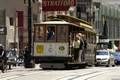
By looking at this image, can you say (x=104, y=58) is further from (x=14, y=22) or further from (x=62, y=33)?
(x=14, y=22)

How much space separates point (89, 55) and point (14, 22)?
22.1m

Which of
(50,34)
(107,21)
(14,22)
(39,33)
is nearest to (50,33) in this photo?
(50,34)

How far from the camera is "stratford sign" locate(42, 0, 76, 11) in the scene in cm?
4094

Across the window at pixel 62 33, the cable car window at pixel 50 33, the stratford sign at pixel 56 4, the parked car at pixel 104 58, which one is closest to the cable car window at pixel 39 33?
the cable car window at pixel 50 33

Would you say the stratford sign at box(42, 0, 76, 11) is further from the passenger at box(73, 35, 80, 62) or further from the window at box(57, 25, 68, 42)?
the window at box(57, 25, 68, 42)

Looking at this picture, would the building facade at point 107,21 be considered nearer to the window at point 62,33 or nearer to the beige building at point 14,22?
the beige building at point 14,22

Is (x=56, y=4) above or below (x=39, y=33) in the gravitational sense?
above

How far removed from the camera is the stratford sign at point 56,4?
4094 centimetres

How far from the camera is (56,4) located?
1630 inches

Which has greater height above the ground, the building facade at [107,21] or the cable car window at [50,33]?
the building facade at [107,21]

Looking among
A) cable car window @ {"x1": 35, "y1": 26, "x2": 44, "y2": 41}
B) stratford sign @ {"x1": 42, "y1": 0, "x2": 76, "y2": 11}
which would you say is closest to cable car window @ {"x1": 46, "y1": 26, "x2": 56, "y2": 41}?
cable car window @ {"x1": 35, "y1": 26, "x2": 44, "y2": 41}

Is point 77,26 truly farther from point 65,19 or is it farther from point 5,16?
point 5,16

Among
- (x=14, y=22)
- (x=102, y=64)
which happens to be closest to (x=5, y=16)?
(x=14, y=22)

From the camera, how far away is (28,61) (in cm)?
3703
